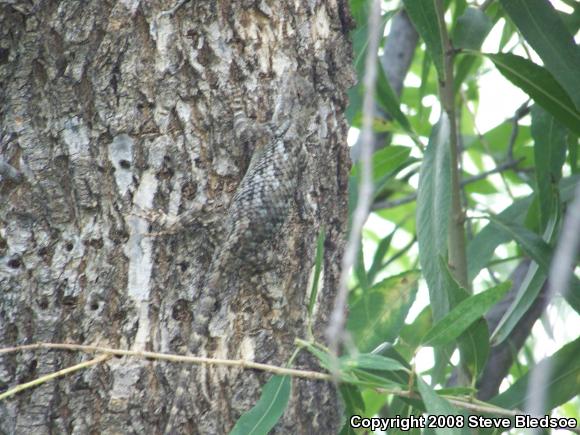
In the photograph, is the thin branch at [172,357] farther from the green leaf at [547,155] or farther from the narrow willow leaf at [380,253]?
the narrow willow leaf at [380,253]

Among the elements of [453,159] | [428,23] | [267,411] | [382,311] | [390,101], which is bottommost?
[267,411]

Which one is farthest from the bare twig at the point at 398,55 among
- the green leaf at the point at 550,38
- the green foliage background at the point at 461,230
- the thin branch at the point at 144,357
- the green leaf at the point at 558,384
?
the thin branch at the point at 144,357

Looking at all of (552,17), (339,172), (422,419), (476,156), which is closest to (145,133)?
(339,172)

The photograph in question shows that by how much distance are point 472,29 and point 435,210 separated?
65 cm

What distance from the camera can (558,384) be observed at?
8.33ft

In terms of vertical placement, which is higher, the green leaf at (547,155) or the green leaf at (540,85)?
the green leaf at (540,85)

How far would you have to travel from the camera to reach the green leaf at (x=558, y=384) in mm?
2525

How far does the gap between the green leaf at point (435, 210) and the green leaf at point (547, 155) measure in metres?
0.34

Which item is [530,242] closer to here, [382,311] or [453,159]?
[453,159]

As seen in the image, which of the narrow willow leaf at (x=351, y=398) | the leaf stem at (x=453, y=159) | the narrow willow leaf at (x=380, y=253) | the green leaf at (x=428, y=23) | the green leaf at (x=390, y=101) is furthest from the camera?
the narrow willow leaf at (x=380, y=253)

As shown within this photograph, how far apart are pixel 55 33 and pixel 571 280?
64.9 inches

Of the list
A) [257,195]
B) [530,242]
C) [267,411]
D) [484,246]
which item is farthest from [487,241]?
[267,411]

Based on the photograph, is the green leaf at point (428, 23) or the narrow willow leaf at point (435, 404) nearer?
the narrow willow leaf at point (435, 404)

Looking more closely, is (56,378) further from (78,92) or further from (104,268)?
(78,92)
